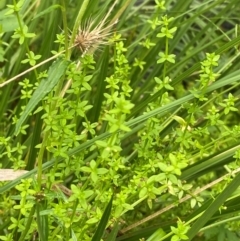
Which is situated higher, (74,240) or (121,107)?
(121,107)

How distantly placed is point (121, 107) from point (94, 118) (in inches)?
22.0

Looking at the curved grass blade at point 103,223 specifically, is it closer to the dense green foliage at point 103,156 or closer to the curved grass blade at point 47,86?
the dense green foliage at point 103,156

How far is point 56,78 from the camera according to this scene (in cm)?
79

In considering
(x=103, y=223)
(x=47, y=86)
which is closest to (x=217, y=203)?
(x=103, y=223)

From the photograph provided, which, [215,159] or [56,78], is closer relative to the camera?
[56,78]

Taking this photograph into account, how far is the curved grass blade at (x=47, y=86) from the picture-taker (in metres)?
0.78

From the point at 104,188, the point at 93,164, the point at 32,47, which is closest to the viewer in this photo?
the point at 93,164

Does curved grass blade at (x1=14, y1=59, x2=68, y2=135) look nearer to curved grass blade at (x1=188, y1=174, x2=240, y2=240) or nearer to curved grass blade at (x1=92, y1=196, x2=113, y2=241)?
curved grass blade at (x1=92, y1=196, x2=113, y2=241)

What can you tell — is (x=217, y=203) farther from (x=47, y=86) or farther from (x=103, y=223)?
(x=47, y=86)

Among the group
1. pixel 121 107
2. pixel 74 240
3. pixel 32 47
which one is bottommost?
pixel 74 240

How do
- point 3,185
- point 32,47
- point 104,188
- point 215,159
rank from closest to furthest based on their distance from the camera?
1. point 104,188
2. point 3,185
3. point 215,159
4. point 32,47

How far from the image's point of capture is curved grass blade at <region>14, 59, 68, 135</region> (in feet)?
2.56

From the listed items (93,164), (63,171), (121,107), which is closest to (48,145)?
(63,171)

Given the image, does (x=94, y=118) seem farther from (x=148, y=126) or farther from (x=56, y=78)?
(x=56, y=78)
